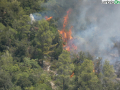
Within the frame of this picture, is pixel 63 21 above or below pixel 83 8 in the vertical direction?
below

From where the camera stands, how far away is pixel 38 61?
1725 inches

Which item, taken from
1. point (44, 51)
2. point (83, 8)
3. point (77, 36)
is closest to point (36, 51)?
point (44, 51)

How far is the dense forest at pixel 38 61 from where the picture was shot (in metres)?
34.6

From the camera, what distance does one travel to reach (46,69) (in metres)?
43.7

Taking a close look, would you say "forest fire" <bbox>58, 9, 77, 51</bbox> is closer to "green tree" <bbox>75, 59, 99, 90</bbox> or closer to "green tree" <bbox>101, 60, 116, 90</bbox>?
"green tree" <bbox>101, 60, 116, 90</bbox>

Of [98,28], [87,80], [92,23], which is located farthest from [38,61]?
[92,23]

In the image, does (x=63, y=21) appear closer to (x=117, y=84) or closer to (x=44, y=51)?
(x=44, y=51)

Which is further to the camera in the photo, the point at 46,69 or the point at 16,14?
the point at 16,14

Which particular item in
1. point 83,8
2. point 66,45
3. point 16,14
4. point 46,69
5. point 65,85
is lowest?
point 65,85

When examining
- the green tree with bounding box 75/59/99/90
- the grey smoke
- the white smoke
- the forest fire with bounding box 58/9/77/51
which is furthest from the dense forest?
the white smoke

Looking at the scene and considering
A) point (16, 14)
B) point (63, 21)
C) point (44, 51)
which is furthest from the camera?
point (63, 21)

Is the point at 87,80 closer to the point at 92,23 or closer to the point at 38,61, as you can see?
the point at 38,61

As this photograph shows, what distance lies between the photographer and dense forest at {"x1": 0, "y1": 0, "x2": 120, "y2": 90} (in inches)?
1362

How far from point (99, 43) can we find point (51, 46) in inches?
522
